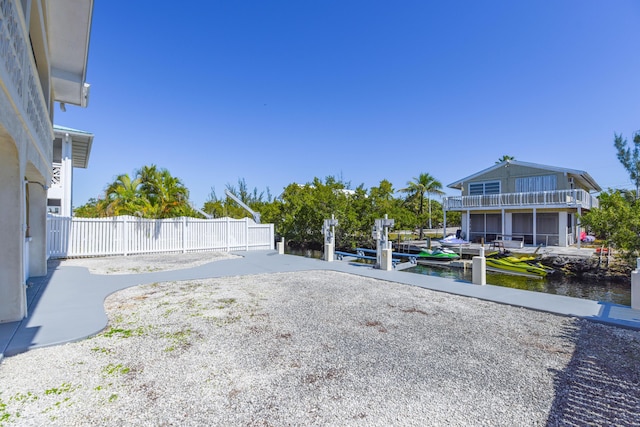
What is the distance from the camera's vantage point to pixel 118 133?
17.0 meters

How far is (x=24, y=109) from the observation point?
3.81 m

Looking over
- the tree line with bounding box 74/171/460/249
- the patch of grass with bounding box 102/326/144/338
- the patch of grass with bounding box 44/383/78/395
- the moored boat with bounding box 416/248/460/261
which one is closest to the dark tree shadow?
the patch of grass with bounding box 44/383/78/395

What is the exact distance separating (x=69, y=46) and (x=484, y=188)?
82.6 ft

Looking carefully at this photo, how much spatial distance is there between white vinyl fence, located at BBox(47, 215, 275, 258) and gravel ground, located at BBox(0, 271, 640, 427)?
29.3 feet

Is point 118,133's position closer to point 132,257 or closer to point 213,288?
point 132,257

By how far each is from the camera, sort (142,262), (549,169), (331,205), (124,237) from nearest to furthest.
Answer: (142,262) → (124,237) → (549,169) → (331,205)

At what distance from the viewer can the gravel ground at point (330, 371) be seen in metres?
2.53

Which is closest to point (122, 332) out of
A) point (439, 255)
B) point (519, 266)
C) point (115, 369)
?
point (115, 369)

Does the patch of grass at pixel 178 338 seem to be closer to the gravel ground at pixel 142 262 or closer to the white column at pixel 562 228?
the gravel ground at pixel 142 262

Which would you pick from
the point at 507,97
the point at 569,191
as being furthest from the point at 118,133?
the point at 569,191

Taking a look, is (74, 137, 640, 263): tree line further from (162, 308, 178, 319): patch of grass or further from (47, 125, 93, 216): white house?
(162, 308, 178, 319): patch of grass

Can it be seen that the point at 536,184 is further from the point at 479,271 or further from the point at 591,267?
the point at 479,271

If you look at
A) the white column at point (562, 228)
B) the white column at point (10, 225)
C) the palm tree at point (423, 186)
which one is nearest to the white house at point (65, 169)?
the white column at point (10, 225)

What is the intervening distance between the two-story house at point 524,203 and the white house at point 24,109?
19989mm
